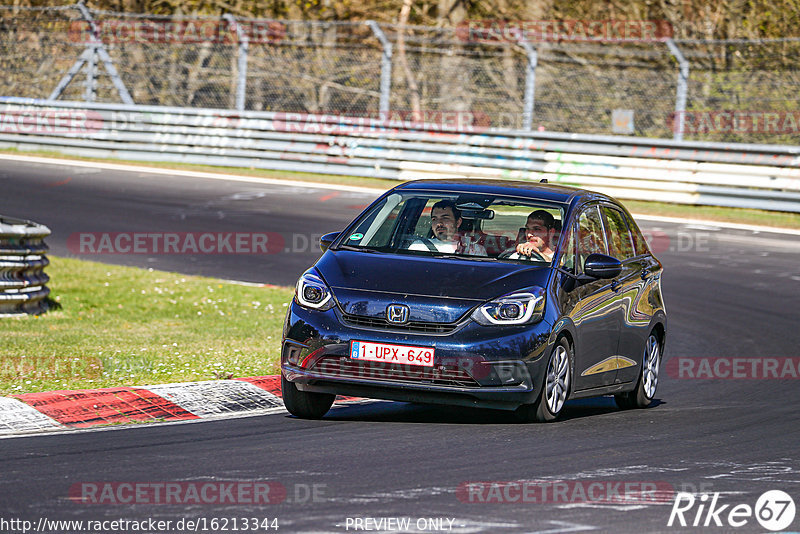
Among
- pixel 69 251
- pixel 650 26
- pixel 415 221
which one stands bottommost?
pixel 69 251

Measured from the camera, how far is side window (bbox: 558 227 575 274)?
860cm

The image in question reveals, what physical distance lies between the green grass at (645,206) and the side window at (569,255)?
43.1ft

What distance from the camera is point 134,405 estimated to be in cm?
838

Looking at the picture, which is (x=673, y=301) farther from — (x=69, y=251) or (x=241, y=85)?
(x=241, y=85)

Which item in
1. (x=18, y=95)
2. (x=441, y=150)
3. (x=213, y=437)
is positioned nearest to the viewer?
(x=213, y=437)

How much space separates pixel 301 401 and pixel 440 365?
103 cm

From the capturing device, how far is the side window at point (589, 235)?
29.3 feet

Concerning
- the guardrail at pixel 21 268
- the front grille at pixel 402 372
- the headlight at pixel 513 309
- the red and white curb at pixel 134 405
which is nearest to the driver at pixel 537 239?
the headlight at pixel 513 309

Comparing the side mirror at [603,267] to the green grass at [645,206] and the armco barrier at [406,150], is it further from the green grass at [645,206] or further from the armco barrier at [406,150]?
the armco barrier at [406,150]

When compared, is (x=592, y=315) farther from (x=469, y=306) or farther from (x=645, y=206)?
(x=645, y=206)

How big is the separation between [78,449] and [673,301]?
929 centimetres

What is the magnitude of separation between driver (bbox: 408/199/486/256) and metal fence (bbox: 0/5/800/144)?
47.3 feet

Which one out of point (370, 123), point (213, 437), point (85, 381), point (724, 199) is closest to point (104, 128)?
point (370, 123)

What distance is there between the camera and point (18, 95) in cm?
2850
